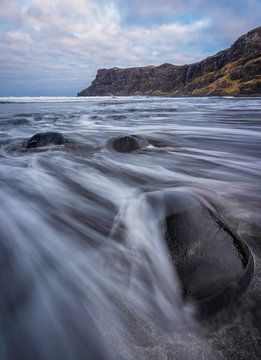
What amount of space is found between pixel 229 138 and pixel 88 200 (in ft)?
18.1

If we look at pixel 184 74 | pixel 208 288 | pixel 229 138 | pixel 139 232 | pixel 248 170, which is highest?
pixel 208 288

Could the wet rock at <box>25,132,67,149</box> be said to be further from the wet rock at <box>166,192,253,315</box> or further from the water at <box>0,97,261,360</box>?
the wet rock at <box>166,192,253,315</box>

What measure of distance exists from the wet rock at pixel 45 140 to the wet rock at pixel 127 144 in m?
1.51

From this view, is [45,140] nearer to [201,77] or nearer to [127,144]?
[127,144]

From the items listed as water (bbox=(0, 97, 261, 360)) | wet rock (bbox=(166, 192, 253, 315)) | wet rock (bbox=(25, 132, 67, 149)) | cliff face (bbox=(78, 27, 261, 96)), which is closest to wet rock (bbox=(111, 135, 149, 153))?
wet rock (bbox=(25, 132, 67, 149))

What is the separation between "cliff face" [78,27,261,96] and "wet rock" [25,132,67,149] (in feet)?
219

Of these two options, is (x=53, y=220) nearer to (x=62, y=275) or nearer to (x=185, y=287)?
(x=62, y=275)

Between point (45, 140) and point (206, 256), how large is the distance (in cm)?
588

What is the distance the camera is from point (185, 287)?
160 cm

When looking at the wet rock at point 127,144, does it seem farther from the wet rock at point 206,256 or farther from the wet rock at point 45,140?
the wet rock at point 206,256

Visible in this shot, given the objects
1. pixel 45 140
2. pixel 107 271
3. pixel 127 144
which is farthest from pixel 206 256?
pixel 45 140

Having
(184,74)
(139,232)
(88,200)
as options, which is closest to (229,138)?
(88,200)

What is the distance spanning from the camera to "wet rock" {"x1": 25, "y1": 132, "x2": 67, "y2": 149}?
6.62 m

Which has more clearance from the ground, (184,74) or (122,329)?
(122,329)
